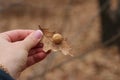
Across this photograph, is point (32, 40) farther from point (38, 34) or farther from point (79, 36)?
point (79, 36)

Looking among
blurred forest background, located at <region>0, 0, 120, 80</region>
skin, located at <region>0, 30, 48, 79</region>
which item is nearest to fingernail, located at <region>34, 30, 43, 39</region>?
skin, located at <region>0, 30, 48, 79</region>

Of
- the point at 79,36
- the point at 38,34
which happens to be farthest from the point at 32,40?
the point at 79,36

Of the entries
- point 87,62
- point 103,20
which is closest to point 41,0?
point 103,20

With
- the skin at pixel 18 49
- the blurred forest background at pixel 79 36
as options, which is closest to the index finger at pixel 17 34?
the skin at pixel 18 49

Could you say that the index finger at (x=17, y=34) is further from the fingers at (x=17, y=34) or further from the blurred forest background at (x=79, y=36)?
the blurred forest background at (x=79, y=36)

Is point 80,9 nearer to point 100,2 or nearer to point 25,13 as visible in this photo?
point 25,13

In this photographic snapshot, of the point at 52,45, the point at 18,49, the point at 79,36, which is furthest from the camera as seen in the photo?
the point at 79,36
